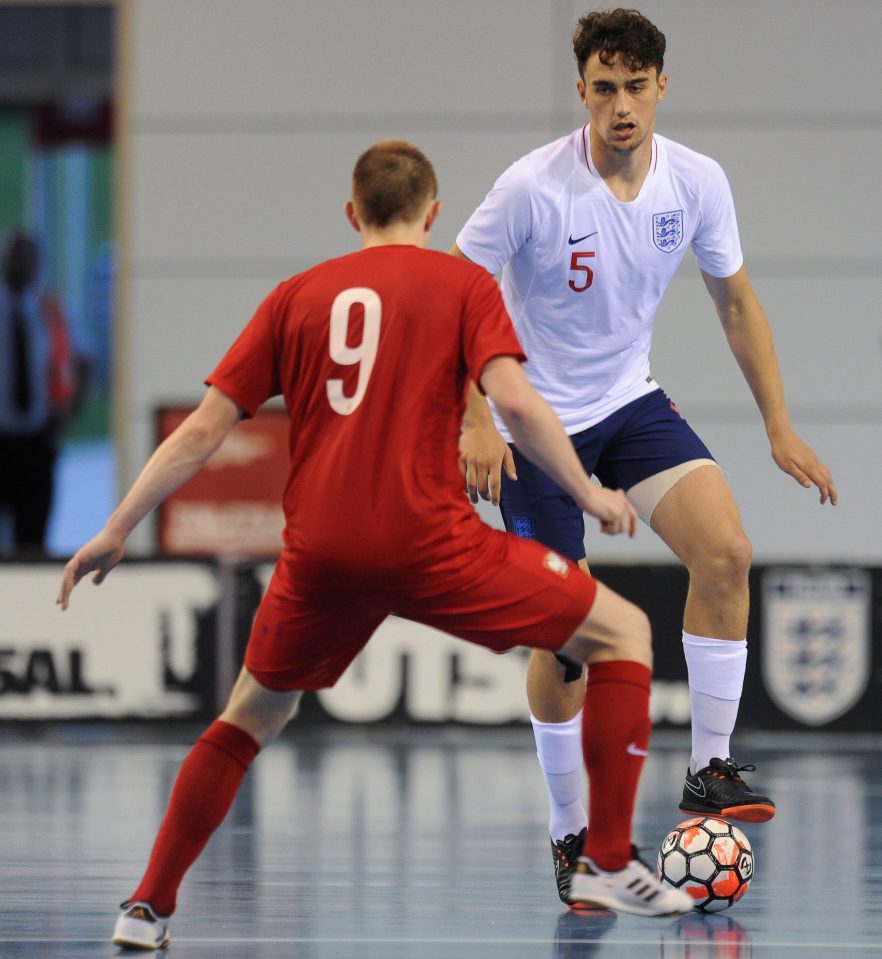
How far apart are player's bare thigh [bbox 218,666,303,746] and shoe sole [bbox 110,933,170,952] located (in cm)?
53

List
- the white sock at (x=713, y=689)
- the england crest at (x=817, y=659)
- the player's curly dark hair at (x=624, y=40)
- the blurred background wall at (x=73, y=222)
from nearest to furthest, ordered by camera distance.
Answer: the player's curly dark hair at (x=624, y=40) < the white sock at (x=713, y=689) < the england crest at (x=817, y=659) < the blurred background wall at (x=73, y=222)

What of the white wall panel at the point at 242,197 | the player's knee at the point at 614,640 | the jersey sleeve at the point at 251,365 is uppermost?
the white wall panel at the point at 242,197

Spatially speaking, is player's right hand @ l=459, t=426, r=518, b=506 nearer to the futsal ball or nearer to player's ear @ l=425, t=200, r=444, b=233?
player's ear @ l=425, t=200, r=444, b=233

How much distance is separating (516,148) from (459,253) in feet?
18.6

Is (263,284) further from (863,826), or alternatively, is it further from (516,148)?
(863,826)

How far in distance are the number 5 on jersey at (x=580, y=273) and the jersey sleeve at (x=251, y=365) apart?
1092 mm

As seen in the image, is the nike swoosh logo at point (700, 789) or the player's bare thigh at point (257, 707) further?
the nike swoosh logo at point (700, 789)

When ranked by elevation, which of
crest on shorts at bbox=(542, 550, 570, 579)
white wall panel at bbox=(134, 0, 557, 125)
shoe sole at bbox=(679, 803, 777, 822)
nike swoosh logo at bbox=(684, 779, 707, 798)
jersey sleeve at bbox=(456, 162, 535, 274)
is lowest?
shoe sole at bbox=(679, 803, 777, 822)

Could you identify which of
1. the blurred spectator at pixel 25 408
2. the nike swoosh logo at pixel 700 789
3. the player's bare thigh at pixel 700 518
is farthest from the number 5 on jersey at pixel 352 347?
the blurred spectator at pixel 25 408

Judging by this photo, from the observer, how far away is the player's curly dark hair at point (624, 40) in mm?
4301

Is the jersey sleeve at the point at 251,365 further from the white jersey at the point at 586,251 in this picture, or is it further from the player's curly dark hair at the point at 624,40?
the player's curly dark hair at the point at 624,40

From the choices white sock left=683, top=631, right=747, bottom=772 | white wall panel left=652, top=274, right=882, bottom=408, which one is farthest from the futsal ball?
white wall panel left=652, top=274, right=882, bottom=408

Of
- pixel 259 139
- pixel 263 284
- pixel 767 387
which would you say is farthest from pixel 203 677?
pixel 767 387

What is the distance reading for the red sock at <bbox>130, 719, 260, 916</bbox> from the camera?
12.4 feet
